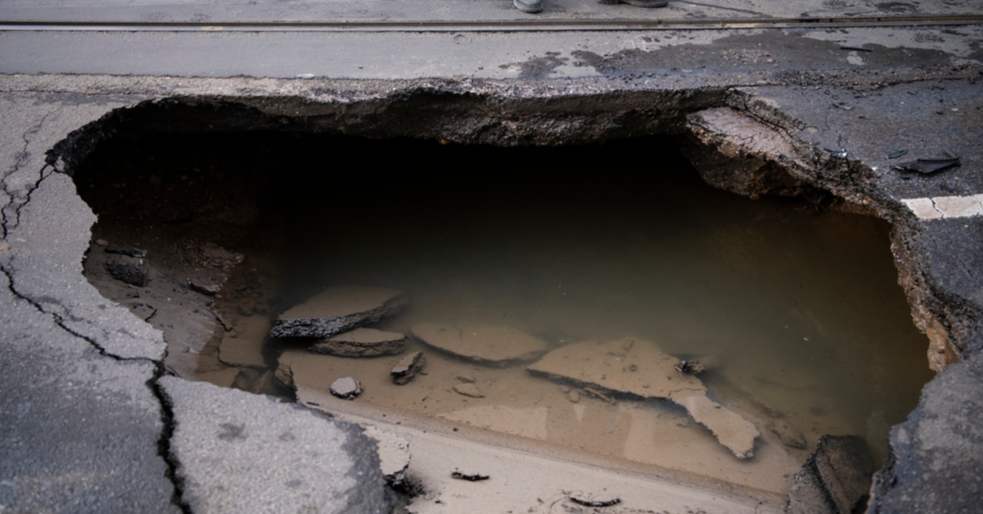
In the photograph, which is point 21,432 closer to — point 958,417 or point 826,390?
point 958,417

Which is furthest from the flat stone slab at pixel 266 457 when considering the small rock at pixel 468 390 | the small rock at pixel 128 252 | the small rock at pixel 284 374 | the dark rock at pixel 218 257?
the dark rock at pixel 218 257

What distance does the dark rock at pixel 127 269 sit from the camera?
10.4 feet

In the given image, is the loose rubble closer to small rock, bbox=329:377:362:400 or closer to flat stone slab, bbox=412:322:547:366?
small rock, bbox=329:377:362:400

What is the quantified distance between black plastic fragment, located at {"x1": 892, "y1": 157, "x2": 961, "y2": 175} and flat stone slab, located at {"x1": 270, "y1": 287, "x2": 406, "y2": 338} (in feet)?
9.14

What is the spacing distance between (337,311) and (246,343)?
54cm

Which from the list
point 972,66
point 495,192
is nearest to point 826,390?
point 972,66

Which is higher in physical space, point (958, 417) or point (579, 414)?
point (958, 417)

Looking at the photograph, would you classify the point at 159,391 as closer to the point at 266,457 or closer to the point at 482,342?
the point at 266,457

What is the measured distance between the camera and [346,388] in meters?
3.23

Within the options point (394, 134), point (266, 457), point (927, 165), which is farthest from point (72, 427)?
point (927, 165)

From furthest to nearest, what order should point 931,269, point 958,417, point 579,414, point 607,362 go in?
point 607,362 < point 579,414 < point 931,269 < point 958,417

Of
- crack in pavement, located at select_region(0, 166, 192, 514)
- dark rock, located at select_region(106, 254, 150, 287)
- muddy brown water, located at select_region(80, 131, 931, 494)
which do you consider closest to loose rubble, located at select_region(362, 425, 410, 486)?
crack in pavement, located at select_region(0, 166, 192, 514)

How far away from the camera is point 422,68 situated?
3344 mm

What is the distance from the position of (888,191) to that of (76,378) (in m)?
3.13
